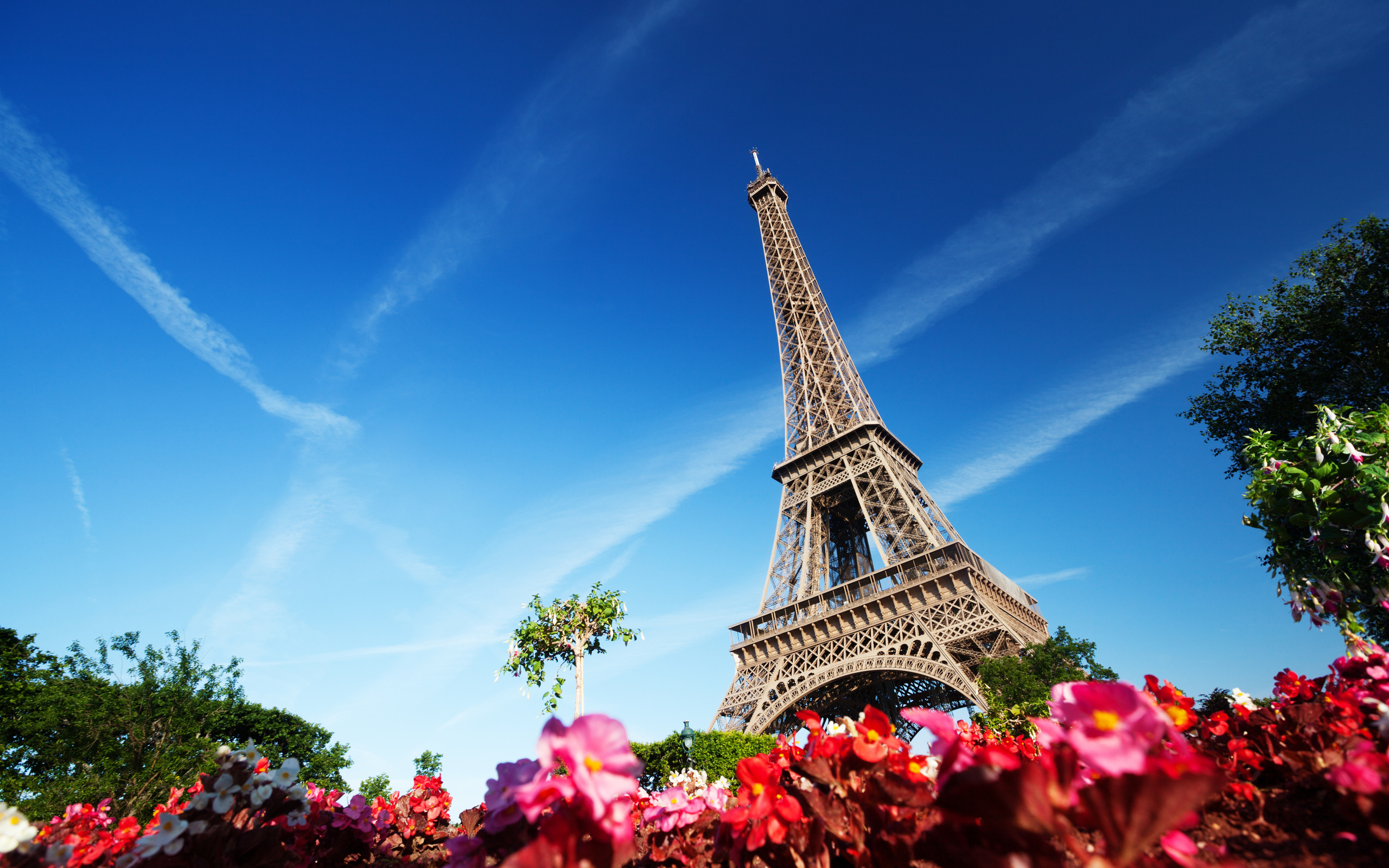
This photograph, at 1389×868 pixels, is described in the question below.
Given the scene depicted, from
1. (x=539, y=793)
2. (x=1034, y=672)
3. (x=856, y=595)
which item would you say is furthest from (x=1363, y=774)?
(x=856, y=595)

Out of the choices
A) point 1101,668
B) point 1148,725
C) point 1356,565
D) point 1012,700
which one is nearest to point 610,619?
point 1012,700

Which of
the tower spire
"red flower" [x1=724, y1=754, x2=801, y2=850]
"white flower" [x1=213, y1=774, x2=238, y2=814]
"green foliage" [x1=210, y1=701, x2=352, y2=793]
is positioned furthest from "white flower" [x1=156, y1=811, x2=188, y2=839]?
"green foliage" [x1=210, y1=701, x2=352, y2=793]

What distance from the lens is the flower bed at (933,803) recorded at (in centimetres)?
125

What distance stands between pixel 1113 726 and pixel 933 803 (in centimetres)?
49

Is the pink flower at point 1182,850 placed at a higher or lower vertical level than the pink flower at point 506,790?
lower

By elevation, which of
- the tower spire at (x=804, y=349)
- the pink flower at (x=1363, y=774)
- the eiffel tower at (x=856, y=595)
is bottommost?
the pink flower at (x=1363, y=774)

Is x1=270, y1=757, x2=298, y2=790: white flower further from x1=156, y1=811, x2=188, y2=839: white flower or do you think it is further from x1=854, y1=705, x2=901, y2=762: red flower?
x1=854, y1=705, x2=901, y2=762: red flower

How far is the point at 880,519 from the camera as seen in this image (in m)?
30.7

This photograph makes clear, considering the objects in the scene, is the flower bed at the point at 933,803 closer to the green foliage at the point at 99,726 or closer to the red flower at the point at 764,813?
the red flower at the point at 764,813

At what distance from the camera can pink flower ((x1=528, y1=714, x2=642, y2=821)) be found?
1464mm

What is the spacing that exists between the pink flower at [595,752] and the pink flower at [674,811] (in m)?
1.32

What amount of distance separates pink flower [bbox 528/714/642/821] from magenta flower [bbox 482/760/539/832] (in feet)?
0.40

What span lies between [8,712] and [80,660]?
3.24 m

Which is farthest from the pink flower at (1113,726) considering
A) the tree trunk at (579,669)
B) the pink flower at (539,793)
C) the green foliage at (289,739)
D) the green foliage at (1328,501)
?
the green foliage at (289,739)
